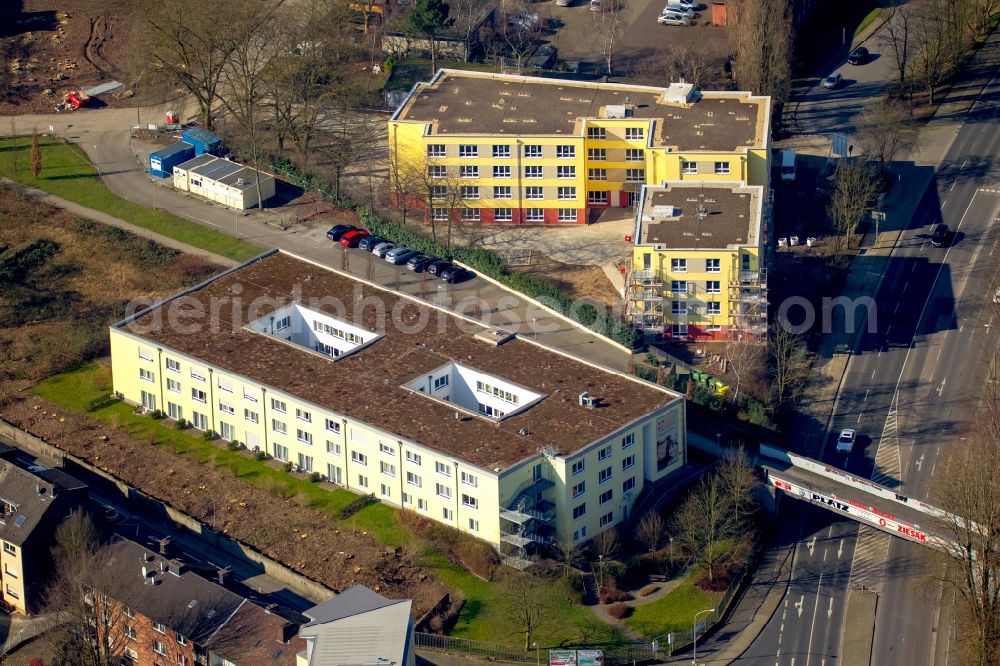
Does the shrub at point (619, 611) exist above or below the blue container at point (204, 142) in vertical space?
below

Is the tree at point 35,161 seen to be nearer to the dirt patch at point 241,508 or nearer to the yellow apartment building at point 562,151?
the yellow apartment building at point 562,151

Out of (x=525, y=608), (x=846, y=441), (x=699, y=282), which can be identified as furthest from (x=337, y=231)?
(x=525, y=608)

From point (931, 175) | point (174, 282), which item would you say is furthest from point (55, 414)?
point (931, 175)

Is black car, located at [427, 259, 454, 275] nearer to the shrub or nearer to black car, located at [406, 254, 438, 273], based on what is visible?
black car, located at [406, 254, 438, 273]

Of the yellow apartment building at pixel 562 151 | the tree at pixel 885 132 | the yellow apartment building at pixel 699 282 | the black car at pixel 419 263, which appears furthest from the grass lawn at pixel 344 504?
the tree at pixel 885 132

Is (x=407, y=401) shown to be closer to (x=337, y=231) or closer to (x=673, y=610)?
(x=673, y=610)

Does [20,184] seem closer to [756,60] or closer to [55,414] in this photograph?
[55,414]

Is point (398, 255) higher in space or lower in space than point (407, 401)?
higher
